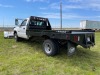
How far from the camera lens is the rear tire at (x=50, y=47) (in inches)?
276

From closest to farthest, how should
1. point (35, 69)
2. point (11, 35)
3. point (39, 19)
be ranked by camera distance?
1. point (35, 69)
2. point (39, 19)
3. point (11, 35)

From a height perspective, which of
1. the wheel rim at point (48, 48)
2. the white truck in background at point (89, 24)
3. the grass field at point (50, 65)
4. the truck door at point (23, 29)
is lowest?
the grass field at point (50, 65)

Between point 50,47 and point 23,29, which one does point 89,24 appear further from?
point 50,47

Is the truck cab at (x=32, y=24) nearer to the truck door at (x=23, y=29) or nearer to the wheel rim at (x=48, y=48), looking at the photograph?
the truck door at (x=23, y=29)

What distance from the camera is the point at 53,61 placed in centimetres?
673

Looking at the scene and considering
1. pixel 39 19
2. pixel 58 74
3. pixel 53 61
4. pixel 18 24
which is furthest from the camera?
pixel 18 24

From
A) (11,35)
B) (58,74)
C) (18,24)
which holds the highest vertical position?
(18,24)

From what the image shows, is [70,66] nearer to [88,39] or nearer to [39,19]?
[88,39]

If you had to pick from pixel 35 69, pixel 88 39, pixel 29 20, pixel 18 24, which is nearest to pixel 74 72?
pixel 35 69

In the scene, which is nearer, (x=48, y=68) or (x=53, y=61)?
(x=48, y=68)

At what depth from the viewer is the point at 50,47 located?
7.19 metres

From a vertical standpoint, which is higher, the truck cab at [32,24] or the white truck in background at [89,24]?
the white truck in background at [89,24]

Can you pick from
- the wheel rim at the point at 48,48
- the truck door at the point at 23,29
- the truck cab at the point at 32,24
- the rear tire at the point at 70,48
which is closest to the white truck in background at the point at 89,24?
the truck cab at the point at 32,24

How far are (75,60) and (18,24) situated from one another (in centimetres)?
558
